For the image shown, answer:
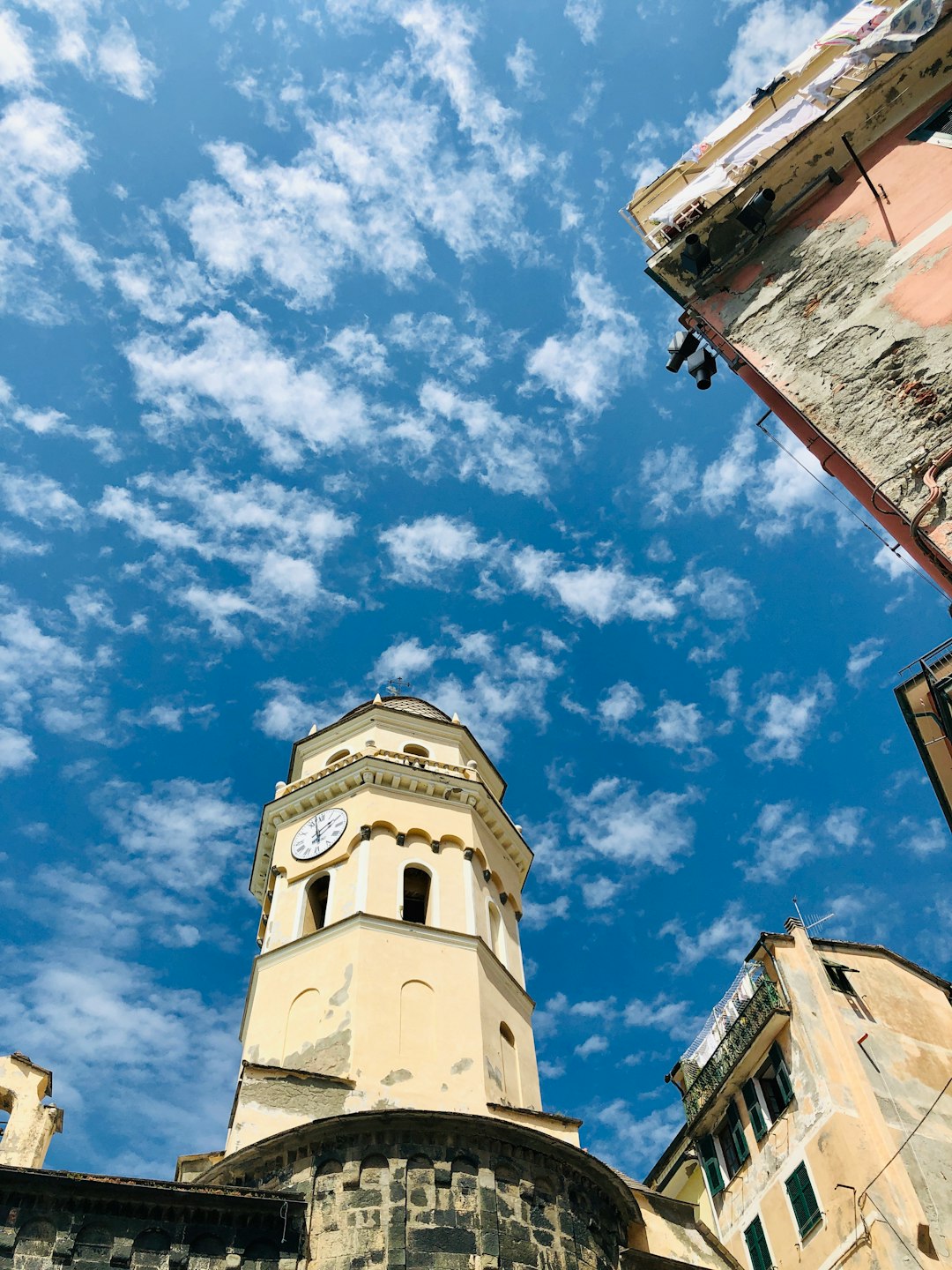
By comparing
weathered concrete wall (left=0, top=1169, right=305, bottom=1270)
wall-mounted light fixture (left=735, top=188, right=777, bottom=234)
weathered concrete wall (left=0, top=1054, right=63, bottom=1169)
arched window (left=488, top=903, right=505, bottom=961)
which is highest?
arched window (left=488, top=903, right=505, bottom=961)

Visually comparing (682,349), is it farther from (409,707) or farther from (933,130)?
(409,707)

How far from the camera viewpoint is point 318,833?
27266mm

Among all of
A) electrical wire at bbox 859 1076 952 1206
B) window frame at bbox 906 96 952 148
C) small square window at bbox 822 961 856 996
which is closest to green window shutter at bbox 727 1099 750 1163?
small square window at bbox 822 961 856 996

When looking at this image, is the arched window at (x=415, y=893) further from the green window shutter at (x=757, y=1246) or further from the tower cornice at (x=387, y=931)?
the green window shutter at (x=757, y=1246)

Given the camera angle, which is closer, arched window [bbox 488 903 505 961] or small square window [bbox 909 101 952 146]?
small square window [bbox 909 101 952 146]

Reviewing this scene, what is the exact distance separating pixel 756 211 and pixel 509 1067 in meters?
16.9

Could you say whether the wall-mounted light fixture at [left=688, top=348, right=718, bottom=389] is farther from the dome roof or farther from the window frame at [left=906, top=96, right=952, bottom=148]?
the dome roof

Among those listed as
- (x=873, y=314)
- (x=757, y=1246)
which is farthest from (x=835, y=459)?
(x=757, y=1246)

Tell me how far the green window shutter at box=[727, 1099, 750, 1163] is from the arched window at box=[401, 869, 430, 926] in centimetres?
804

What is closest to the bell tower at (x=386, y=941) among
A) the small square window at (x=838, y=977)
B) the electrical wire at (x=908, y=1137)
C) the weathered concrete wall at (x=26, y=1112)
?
the weathered concrete wall at (x=26, y=1112)

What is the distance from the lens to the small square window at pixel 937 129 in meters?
13.9

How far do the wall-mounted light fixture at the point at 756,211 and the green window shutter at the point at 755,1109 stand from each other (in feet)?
58.5

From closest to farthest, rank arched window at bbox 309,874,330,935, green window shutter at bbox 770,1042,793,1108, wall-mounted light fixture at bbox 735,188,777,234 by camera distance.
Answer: wall-mounted light fixture at bbox 735,188,777,234 → green window shutter at bbox 770,1042,793,1108 → arched window at bbox 309,874,330,935

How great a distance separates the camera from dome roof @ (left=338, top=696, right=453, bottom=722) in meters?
31.6
